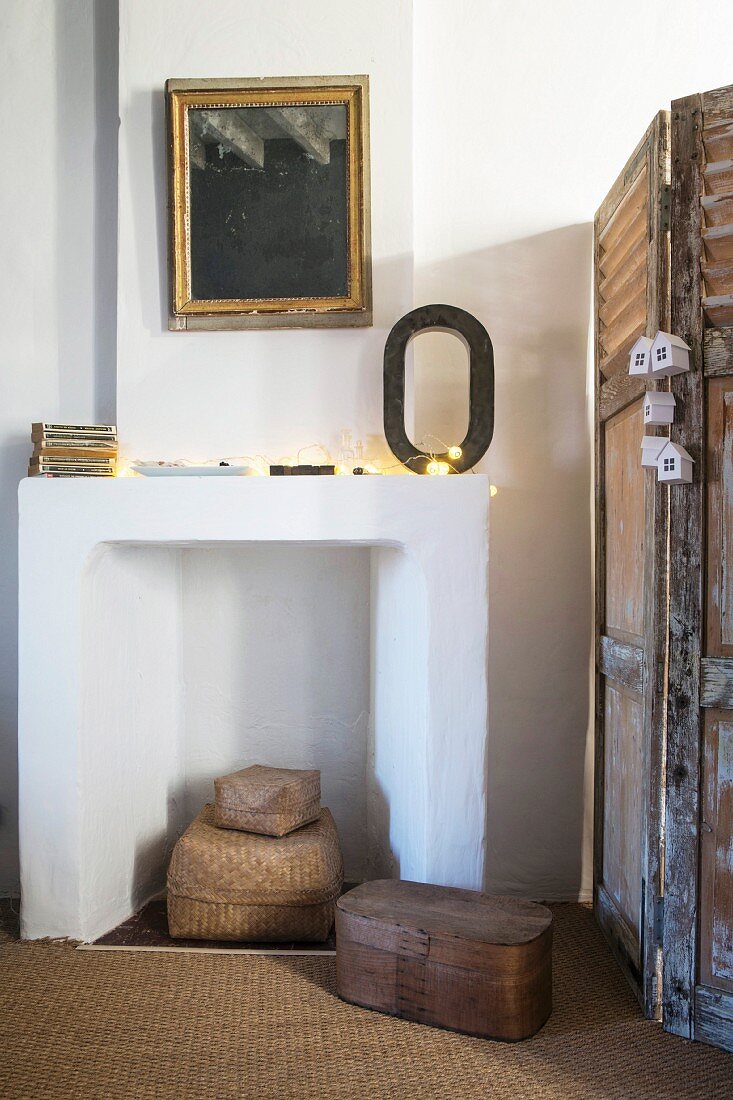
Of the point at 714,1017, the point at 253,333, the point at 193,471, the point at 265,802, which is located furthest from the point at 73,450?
the point at 714,1017

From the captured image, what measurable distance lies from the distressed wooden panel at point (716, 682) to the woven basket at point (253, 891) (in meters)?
1.27

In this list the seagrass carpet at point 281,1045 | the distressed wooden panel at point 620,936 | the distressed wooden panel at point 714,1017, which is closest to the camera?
the seagrass carpet at point 281,1045

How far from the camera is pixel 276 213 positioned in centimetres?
295

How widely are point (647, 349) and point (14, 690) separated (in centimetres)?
248

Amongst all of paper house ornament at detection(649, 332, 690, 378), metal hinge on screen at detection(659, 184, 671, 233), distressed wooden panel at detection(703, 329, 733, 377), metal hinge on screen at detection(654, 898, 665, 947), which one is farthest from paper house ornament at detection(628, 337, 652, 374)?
metal hinge on screen at detection(654, 898, 665, 947)

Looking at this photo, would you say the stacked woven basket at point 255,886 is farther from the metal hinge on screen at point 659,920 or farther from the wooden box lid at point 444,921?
the metal hinge on screen at point 659,920

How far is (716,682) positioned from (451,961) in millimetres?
956

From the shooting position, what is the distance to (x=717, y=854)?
215 cm

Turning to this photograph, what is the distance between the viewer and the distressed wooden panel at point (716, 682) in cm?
214

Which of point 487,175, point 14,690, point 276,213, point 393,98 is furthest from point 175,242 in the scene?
point 14,690

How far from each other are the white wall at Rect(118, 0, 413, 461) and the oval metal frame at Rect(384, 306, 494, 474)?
116 mm

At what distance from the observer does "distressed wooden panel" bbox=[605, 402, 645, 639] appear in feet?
8.02

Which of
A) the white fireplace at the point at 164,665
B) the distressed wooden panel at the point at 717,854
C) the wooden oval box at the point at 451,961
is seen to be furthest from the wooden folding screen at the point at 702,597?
the white fireplace at the point at 164,665

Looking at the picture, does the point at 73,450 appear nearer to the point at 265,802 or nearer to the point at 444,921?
the point at 265,802
